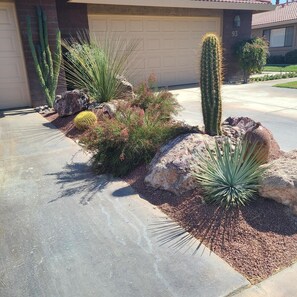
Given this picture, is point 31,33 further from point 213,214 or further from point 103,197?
point 213,214

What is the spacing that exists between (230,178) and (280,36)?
25.5m

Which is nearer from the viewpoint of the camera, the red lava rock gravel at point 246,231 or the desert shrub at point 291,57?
the red lava rock gravel at point 246,231

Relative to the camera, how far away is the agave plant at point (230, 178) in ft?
9.83

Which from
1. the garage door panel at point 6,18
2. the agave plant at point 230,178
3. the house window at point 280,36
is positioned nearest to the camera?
the agave plant at point 230,178

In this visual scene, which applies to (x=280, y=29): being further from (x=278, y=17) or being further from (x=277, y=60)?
(x=277, y=60)

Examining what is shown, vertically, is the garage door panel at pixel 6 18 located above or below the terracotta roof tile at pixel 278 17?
below

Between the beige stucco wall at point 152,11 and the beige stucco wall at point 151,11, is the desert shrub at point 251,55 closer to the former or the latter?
the beige stucco wall at point 152,11

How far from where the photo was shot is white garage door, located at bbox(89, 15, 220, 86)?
11.0 m

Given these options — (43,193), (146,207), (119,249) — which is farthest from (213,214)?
(43,193)

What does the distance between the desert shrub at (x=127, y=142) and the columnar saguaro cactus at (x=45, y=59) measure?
192 inches

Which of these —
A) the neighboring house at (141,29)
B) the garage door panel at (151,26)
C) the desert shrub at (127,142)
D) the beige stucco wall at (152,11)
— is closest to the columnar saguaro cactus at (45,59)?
the neighboring house at (141,29)

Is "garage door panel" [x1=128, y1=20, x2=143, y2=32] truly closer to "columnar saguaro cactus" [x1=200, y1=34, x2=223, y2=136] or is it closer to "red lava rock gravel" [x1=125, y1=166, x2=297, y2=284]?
"columnar saguaro cactus" [x1=200, y1=34, x2=223, y2=136]

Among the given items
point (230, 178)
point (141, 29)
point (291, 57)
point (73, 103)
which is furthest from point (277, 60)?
point (230, 178)

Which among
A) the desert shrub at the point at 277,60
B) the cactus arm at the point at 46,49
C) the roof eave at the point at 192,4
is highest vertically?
the roof eave at the point at 192,4
